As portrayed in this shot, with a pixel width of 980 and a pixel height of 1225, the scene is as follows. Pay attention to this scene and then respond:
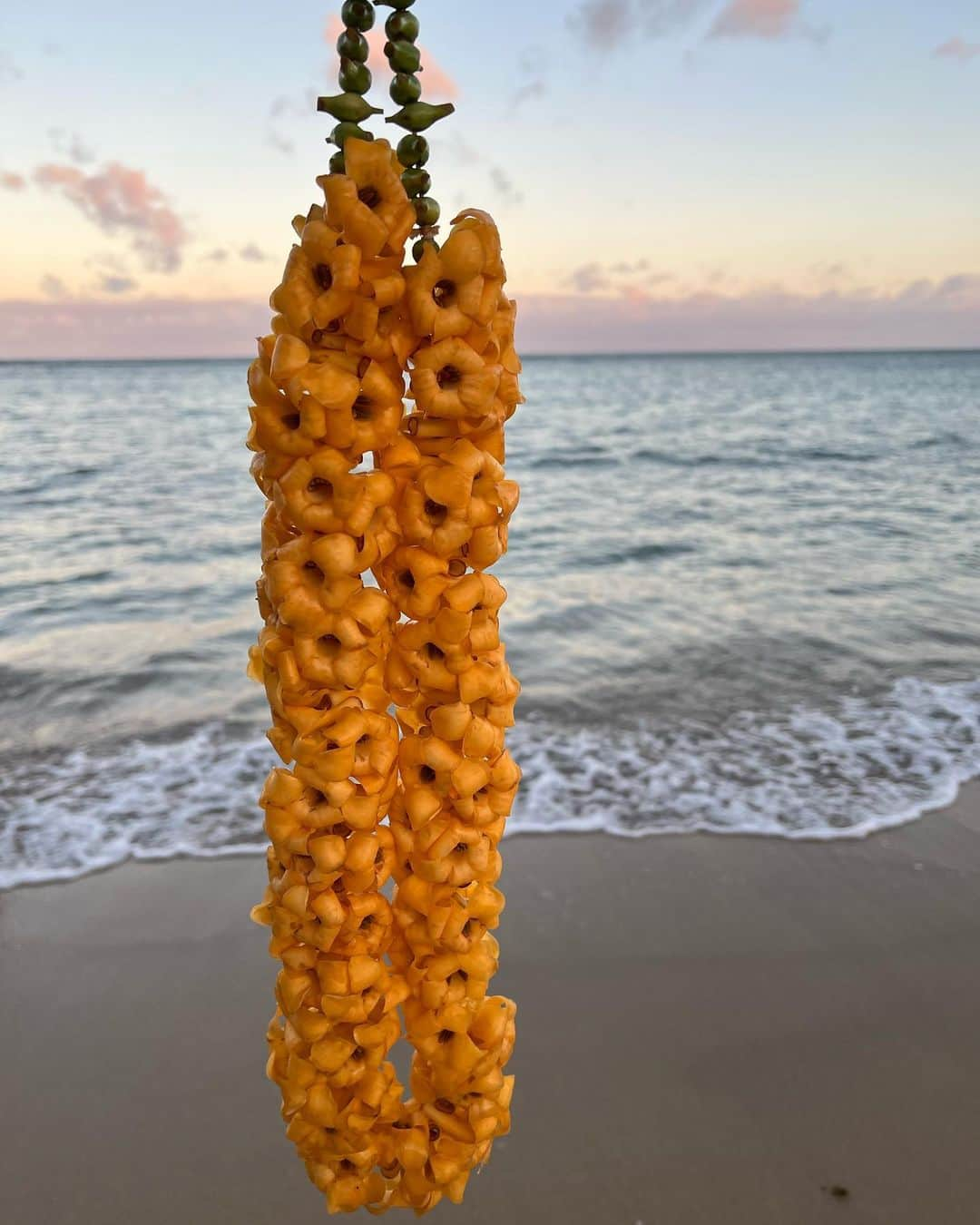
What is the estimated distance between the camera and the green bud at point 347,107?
3.41 ft

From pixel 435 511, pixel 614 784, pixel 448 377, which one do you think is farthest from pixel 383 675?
pixel 614 784

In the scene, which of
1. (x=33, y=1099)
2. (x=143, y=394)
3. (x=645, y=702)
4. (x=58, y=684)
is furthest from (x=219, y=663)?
(x=143, y=394)

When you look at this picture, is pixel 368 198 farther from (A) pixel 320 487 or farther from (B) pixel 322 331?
(A) pixel 320 487

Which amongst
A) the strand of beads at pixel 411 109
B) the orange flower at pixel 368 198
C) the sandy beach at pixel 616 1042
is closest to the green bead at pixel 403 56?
the strand of beads at pixel 411 109

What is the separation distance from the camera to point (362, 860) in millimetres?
1181

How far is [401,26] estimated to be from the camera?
1.04 m

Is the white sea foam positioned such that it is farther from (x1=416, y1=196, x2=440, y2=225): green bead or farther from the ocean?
(x1=416, y1=196, x2=440, y2=225): green bead

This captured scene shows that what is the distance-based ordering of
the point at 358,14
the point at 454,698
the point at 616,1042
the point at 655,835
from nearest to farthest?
the point at 358,14, the point at 454,698, the point at 616,1042, the point at 655,835

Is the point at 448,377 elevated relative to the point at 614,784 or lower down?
elevated

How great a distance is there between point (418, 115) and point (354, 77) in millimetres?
82

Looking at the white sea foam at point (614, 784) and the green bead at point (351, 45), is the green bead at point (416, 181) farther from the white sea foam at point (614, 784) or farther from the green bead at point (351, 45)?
the white sea foam at point (614, 784)

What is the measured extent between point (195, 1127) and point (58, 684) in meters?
4.08

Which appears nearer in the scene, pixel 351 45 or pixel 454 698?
pixel 351 45

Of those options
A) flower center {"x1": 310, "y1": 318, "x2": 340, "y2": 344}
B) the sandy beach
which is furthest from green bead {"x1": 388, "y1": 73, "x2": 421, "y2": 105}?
the sandy beach
